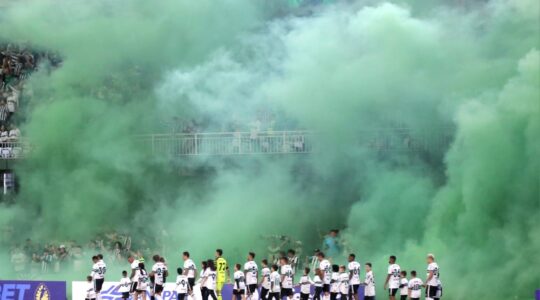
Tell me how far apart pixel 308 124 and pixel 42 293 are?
8064 mm

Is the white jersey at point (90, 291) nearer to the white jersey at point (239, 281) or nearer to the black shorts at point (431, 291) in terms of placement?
the white jersey at point (239, 281)

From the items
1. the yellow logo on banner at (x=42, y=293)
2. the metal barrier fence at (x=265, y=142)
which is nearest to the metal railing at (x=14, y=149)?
the metal barrier fence at (x=265, y=142)

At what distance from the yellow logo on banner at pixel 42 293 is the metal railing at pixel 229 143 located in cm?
654

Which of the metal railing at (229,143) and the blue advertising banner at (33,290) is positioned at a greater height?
the metal railing at (229,143)

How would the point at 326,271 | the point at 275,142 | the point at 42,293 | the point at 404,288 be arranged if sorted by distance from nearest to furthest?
the point at 404,288 → the point at 326,271 → the point at 42,293 → the point at 275,142

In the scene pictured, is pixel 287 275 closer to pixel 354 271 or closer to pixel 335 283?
pixel 335 283

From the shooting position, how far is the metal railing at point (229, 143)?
1234 inches

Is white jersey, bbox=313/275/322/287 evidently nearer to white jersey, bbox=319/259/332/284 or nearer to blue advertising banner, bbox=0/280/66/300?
white jersey, bbox=319/259/332/284

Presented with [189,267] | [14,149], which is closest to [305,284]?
[189,267]

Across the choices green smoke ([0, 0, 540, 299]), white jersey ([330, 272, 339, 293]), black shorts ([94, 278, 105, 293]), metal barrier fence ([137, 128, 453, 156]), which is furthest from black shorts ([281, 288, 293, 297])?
metal barrier fence ([137, 128, 453, 156])

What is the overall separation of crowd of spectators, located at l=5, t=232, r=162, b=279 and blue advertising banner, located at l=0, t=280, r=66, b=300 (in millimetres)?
3845

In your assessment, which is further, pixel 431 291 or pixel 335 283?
pixel 335 283

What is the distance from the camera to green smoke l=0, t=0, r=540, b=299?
2747 cm

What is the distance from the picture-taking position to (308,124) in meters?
31.1
